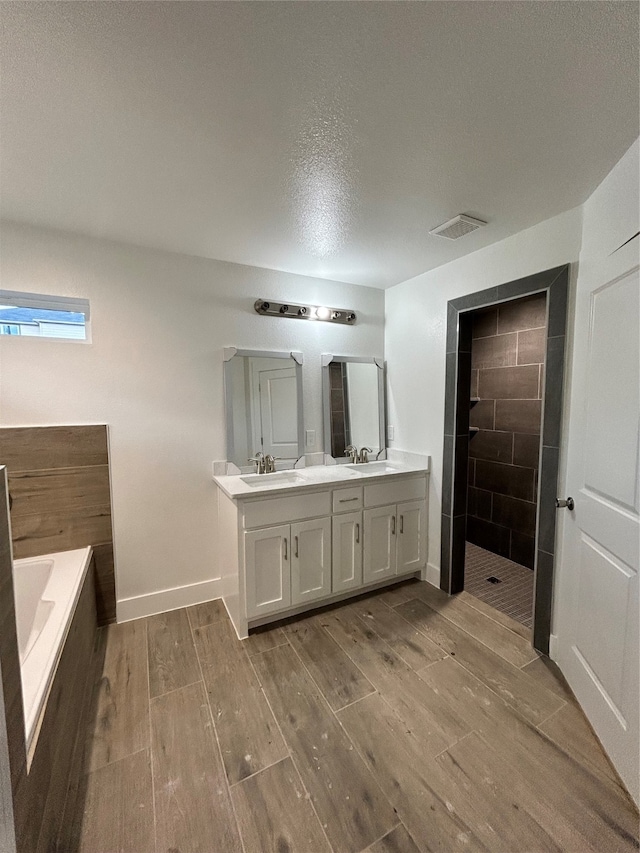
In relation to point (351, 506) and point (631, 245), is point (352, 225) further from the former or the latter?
point (351, 506)

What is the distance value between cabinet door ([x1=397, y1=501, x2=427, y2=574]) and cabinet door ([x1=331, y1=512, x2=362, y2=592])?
35cm

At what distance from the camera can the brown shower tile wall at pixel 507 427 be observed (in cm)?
304

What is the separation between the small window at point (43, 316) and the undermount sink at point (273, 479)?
1.35 meters

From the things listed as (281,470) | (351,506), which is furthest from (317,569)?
(281,470)

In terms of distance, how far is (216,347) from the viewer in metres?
2.57

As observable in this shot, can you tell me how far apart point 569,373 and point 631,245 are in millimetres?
671

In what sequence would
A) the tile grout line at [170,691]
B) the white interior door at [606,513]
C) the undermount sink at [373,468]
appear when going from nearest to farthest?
the white interior door at [606,513], the tile grout line at [170,691], the undermount sink at [373,468]

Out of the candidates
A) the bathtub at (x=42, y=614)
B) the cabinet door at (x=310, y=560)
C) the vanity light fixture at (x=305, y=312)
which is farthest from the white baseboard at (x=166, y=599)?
the vanity light fixture at (x=305, y=312)

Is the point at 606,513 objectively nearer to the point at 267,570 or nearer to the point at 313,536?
the point at 313,536

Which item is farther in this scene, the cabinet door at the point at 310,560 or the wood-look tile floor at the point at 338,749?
the cabinet door at the point at 310,560

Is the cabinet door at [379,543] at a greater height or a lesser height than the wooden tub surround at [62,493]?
lesser

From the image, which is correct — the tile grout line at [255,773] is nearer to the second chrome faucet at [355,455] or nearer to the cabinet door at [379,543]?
the cabinet door at [379,543]

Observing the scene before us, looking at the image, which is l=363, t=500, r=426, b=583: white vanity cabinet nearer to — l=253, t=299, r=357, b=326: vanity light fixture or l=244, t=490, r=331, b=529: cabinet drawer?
l=244, t=490, r=331, b=529: cabinet drawer

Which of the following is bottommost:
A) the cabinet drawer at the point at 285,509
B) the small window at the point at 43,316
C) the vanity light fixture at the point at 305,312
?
the cabinet drawer at the point at 285,509
